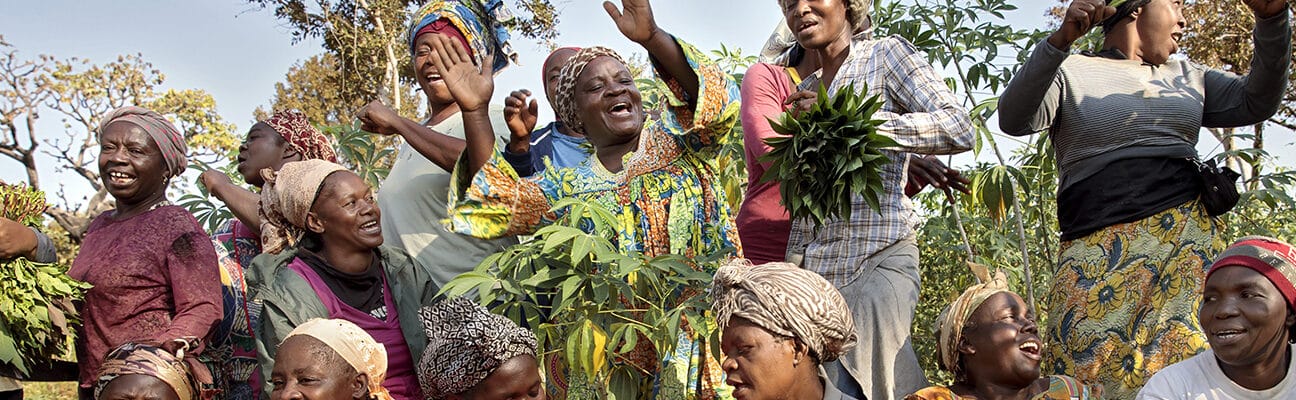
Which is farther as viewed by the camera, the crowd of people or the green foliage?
the green foliage

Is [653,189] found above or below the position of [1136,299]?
above

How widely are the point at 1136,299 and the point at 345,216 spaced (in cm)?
267

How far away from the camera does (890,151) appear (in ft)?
12.6

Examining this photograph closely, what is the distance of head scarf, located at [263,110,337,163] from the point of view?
5078 mm

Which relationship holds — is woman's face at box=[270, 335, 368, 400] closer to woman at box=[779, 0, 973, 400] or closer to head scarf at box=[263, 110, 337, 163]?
woman at box=[779, 0, 973, 400]

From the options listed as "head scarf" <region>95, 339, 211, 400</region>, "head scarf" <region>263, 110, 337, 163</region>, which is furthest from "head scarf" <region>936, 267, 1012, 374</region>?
"head scarf" <region>263, 110, 337, 163</region>

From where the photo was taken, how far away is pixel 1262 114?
4031 mm

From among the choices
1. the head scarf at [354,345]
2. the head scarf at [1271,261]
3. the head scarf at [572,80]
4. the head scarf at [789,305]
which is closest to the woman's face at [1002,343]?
the head scarf at [789,305]

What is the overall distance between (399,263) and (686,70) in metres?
1.26

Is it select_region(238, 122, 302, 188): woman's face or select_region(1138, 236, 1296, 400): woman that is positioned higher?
select_region(238, 122, 302, 188): woman's face

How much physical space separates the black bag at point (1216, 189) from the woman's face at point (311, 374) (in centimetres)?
278

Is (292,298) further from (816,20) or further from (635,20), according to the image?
(816,20)

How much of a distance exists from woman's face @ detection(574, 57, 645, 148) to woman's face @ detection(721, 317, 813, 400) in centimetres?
120

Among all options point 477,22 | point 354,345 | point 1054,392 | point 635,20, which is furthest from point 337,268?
point 1054,392
